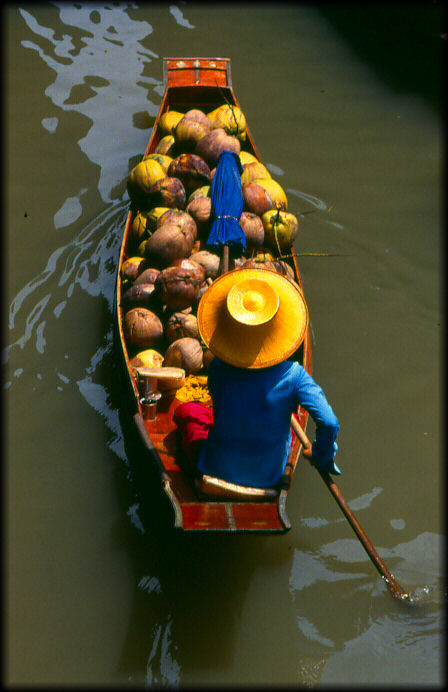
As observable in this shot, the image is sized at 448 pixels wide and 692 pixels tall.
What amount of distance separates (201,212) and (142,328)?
142 cm

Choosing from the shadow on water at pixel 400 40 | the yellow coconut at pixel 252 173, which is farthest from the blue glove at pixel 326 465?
the shadow on water at pixel 400 40

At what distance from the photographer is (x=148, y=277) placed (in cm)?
509

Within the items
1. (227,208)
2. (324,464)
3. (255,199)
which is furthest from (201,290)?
(324,464)

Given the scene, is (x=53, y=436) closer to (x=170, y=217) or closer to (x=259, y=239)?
(x=170, y=217)

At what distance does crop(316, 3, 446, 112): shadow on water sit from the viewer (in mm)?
9594

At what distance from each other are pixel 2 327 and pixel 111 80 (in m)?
5.22

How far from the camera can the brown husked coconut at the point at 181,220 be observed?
205 inches

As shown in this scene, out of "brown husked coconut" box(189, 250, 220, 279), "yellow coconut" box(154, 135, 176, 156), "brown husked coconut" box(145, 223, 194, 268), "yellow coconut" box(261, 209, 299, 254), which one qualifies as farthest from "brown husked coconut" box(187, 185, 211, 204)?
"yellow coconut" box(154, 135, 176, 156)

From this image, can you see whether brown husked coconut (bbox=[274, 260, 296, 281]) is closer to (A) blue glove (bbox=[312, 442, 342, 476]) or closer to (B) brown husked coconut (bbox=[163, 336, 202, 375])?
(B) brown husked coconut (bbox=[163, 336, 202, 375])

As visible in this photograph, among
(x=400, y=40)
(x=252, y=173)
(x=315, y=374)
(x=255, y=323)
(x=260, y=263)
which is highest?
(x=400, y=40)

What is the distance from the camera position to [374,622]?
3936 millimetres

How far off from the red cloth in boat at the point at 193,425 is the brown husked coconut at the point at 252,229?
188 cm

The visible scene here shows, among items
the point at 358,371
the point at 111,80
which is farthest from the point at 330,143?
the point at 358,371

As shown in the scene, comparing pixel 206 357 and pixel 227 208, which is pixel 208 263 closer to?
pixel 227 208
